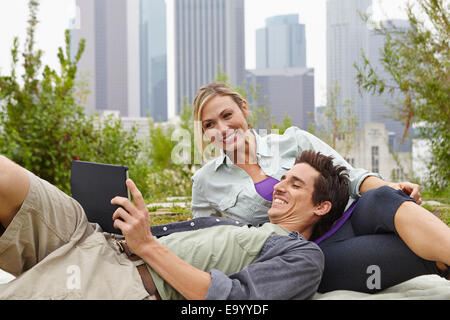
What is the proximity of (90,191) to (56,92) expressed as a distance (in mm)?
4179

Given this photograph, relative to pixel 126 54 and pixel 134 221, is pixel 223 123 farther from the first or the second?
pixel 126 54

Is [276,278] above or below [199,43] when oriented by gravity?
below

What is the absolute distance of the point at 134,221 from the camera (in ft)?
4.60

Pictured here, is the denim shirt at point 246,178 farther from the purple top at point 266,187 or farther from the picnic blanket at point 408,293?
the picnic blanket at point 408,293

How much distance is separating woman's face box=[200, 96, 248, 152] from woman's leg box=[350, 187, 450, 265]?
2.49 ft

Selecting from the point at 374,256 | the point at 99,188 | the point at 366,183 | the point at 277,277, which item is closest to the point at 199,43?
the point at 366,183

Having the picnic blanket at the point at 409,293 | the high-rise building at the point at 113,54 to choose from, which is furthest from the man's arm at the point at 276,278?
the high-rise building at the point at 113,54

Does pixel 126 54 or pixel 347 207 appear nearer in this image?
pixel 347 207

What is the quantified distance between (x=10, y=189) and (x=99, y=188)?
0.96 ft

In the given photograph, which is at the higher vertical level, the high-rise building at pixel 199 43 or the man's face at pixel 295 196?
the high-rise building at pixel 199 43

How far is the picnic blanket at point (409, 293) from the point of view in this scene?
1.48m

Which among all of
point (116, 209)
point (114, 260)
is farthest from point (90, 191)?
point (114, 260)

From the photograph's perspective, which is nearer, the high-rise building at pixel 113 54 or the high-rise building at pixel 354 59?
the high-rise building at pixel 354 59
